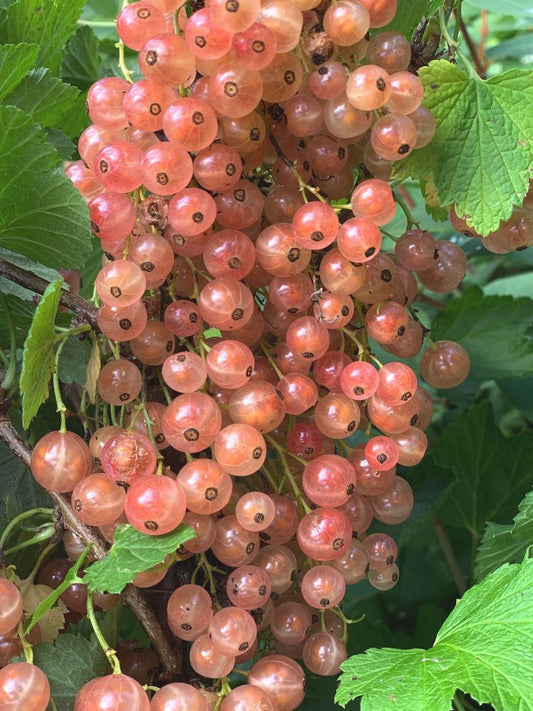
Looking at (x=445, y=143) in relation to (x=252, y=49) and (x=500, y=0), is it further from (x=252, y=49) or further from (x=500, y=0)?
(x=500, y=0)

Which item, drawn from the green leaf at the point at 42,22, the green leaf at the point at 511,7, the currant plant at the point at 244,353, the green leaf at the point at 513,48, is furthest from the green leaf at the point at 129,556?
the green leaf at the point at 513,48

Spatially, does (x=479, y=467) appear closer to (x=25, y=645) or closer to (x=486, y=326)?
(x=486, y=326)

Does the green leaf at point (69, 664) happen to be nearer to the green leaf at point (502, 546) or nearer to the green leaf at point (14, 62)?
the green leaf at point (502, 546)

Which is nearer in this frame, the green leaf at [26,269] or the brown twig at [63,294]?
the brown twig at [63,294]

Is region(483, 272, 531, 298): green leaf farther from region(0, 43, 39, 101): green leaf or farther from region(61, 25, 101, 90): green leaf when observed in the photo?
region(0, 43, 39, 101): green leaf

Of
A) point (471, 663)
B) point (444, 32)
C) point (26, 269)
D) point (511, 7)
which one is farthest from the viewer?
point (511, 7)

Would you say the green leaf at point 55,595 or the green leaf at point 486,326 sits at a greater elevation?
the green leaf at point 55,595

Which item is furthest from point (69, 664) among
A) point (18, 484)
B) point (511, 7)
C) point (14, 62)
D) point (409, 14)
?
point (511, 7)
